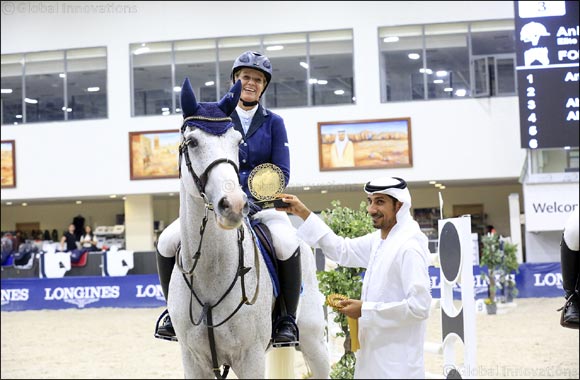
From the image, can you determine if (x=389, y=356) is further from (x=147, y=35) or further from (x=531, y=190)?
(x=147, y=35)

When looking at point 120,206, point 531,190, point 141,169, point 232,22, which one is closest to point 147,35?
point 232,22

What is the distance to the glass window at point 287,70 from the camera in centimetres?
2014

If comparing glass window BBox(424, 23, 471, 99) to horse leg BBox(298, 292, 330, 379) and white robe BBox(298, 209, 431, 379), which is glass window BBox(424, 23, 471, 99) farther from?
white robe BBox(298, 209, 431, 379)

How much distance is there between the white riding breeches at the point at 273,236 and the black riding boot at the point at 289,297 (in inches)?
2.0

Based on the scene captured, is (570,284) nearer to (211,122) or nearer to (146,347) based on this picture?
(211,122)

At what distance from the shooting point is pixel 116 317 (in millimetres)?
15617

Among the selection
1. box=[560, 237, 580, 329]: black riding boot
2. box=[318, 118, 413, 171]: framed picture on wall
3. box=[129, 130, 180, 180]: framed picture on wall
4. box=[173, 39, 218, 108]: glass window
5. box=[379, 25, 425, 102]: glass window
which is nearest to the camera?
box=[560, 237, 580, 329]: black riding boot

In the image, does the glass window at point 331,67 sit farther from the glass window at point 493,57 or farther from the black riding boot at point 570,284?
the black riding boot at point 570,284

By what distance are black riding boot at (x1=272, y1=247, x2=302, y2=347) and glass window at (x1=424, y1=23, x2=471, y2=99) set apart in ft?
52.8

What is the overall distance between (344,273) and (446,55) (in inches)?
566

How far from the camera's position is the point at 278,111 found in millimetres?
19969

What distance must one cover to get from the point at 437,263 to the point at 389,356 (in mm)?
3477

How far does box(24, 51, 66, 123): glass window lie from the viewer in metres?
21.8
